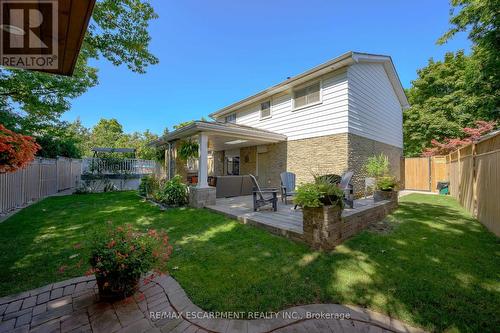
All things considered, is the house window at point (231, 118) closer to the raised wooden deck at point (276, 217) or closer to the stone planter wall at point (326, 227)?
the raised wooden deck at point (276, 217)

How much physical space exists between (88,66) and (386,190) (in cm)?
1483

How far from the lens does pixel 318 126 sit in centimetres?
866

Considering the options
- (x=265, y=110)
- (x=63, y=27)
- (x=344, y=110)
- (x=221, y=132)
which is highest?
(x=265, y=110)

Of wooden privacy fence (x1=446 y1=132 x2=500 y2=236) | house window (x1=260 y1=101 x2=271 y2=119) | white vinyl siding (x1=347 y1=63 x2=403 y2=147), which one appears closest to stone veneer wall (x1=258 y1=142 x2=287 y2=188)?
house window (x1=260 y1=101 x2=271 y2=119)

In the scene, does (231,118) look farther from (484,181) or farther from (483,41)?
(484,181)

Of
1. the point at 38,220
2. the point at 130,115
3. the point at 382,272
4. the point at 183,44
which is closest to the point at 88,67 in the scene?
the point at 183,44

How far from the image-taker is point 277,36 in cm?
1042

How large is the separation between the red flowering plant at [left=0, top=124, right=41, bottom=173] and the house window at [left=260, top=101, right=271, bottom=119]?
9.62m

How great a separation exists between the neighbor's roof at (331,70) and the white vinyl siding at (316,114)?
0.34 metres

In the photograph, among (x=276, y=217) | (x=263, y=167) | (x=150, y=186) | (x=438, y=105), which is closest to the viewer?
(x=276, y=217)

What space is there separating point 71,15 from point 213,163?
44.3ft

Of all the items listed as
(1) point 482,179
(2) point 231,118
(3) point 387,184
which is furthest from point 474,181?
(2) point 231,118

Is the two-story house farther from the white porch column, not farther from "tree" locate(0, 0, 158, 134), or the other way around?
"tree" locate(0, 0, 158, 134)

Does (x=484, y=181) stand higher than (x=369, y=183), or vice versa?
(x=484, y=181)
